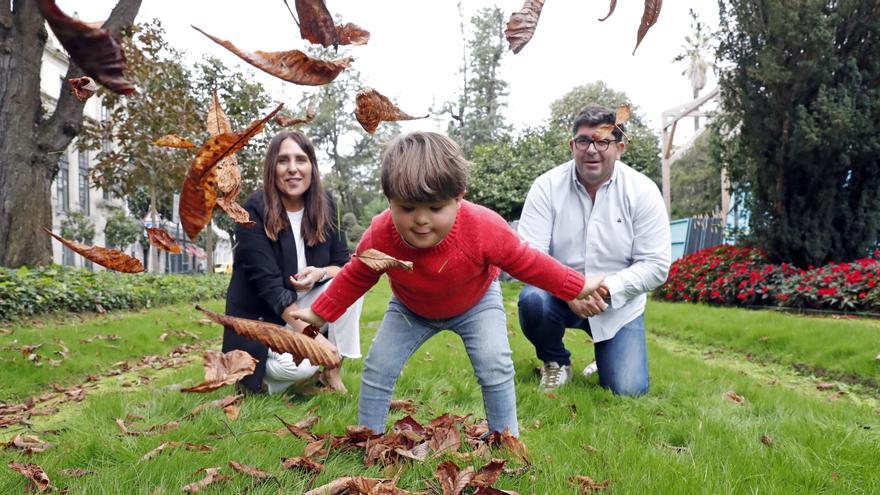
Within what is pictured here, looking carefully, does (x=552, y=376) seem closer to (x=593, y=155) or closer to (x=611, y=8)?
(x=593, y=155)

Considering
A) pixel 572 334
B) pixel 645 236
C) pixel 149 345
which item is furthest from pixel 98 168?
pixel 645 236

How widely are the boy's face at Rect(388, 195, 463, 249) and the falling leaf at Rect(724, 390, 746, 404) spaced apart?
2777mm

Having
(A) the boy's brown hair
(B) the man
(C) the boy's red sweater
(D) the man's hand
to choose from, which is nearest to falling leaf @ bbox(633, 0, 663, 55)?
(A) the boy's brown hair

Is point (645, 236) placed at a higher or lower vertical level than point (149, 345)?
higher

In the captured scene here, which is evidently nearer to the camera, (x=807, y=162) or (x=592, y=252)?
(x=592, y=252)

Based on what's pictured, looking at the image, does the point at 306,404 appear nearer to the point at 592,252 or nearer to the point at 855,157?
the point at 592,252

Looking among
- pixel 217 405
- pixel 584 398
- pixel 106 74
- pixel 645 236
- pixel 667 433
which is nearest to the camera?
pixel 106 74

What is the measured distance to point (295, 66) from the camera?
78 cm

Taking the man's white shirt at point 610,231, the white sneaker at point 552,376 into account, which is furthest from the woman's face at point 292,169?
the white sneaker at point 552,376

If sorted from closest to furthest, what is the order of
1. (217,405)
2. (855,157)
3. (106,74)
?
(106,74), (217,405), (855,157)

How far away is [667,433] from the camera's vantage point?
3223 millimetres

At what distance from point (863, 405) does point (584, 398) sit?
1.93 meters

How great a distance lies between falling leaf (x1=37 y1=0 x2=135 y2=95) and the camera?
0.59m

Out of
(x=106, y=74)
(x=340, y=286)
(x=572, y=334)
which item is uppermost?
(x=106, y=74)
